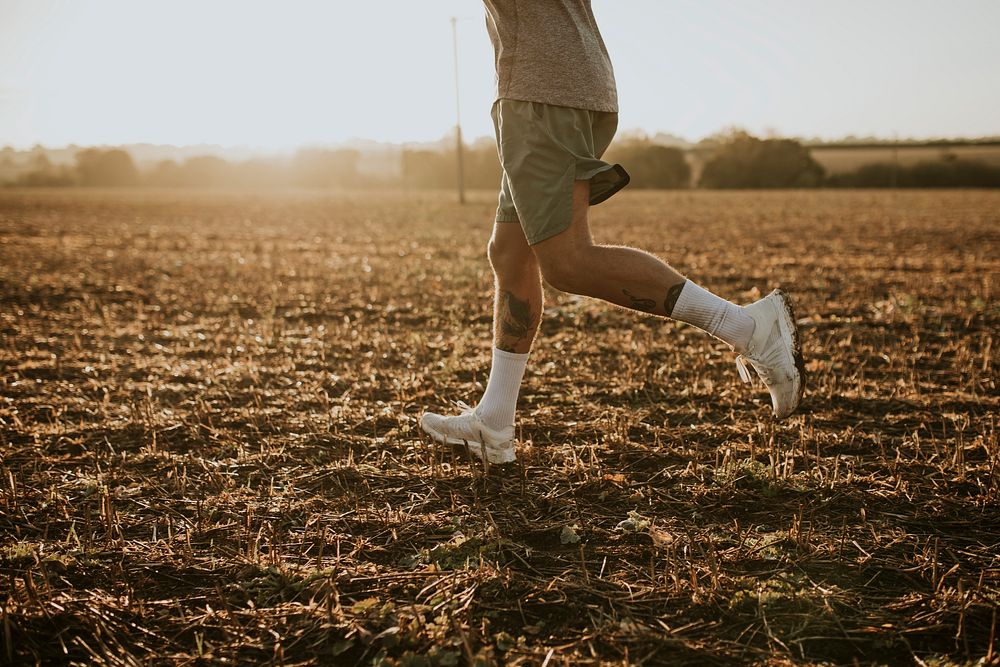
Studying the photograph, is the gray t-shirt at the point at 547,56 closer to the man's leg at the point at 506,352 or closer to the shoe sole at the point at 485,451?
the man's leg at the point at 506,352

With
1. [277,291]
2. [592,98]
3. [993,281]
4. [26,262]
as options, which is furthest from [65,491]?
[26,262]

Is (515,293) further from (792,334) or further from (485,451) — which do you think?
(792,334)

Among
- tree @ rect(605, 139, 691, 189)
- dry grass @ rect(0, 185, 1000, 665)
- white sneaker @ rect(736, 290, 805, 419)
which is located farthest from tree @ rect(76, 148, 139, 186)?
white sneaker @ rect(736, 290, 805, 419)

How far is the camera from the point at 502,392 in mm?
2871

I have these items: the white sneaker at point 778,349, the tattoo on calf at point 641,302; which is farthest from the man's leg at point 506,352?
the white sneaker at point 778,349

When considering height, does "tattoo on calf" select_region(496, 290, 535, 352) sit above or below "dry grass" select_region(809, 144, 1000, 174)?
below

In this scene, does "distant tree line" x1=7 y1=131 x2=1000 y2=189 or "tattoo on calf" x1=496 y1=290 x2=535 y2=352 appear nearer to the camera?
"tattoo on calf" x1=496 y1=290 x2=535 y2=352

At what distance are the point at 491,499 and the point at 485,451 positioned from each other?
0.30m

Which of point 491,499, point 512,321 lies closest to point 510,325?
point 512,321

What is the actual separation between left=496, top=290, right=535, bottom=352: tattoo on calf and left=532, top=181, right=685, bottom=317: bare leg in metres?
0.39

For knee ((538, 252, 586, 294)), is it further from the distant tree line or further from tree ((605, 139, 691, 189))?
tree ((605, 139, 691, 189))

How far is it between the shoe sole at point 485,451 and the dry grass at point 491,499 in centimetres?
9

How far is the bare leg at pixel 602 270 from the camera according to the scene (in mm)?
2383

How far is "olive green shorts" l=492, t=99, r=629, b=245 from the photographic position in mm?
2348
